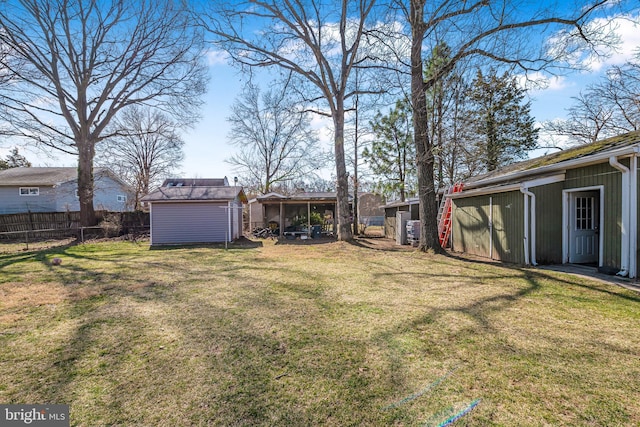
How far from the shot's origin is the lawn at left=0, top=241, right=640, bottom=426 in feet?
7.29

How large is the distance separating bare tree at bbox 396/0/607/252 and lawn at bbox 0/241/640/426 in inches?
219

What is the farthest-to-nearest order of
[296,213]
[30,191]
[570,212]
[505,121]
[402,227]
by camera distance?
[296,213] < [30,191] < [505,121] < [402,227] < [570,212]

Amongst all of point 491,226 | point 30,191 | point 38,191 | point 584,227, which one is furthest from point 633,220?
point 30,191

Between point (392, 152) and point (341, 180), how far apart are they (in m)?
9.68

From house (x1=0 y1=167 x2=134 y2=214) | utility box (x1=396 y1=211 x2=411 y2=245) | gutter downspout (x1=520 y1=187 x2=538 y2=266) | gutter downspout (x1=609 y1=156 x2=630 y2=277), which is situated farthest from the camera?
house (x1=0 y1=167 x2=134 y2=214)

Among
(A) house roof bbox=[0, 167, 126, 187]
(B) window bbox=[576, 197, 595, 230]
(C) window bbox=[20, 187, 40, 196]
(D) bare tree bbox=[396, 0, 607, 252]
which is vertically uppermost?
(D) bare tree bbox=[396, 0, 607, 252]

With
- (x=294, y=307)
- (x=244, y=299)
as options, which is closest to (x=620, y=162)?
(x=294, y=307)

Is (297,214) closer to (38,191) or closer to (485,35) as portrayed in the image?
(485,35)

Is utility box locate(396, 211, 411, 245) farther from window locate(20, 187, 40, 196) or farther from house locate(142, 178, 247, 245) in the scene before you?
window locate(20, 187, 40, 196)

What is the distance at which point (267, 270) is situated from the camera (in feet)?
25.3

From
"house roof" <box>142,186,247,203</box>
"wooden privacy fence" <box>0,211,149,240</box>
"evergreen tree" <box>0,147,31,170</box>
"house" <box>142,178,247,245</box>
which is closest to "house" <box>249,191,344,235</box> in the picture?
"house roof" <box>142,186,247,203</box>

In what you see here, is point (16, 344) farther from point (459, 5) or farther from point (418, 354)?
point (459, 5)

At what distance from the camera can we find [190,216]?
15047 millimetres

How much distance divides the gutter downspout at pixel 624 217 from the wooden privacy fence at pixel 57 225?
851 inches
